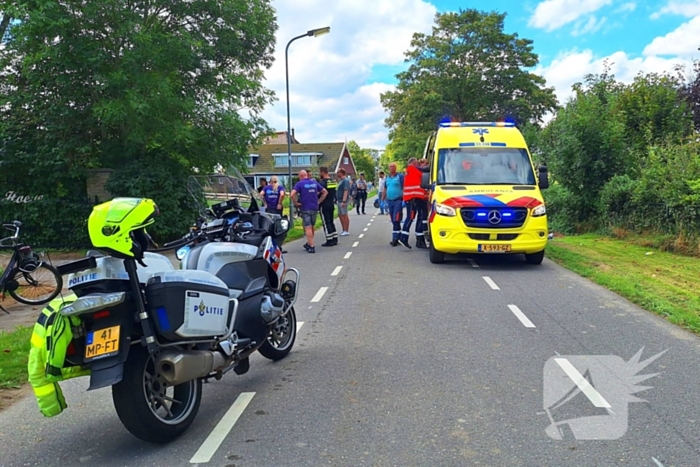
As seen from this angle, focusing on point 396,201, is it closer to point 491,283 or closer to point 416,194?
point 416,194

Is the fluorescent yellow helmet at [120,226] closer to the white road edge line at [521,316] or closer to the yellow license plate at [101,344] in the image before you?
the yellow license plate at [101,344]

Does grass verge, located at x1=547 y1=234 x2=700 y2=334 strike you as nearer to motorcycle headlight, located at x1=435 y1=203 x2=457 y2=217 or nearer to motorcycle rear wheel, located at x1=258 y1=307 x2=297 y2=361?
→ motorcycle headlight, located at x1=435 y1=203 x2=457 y2=217

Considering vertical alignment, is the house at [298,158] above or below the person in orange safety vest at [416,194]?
above

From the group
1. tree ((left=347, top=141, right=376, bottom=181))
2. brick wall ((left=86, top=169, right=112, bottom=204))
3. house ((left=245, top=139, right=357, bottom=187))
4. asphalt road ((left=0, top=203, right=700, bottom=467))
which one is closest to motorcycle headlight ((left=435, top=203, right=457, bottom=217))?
asphalt road ((left=0, top=203, right=700, bottom=467))

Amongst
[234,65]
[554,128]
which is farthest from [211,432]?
[554,128]

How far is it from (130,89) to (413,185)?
686cm

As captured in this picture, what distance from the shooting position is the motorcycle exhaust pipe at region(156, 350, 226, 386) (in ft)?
12.3

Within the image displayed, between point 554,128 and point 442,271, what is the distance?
11.1 meters

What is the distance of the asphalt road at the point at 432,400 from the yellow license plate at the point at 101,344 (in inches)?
29.1

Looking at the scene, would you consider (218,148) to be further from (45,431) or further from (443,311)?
(45,431)

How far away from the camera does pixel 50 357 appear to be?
3479mm

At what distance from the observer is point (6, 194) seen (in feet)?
53.5

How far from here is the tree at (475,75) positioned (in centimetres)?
4709

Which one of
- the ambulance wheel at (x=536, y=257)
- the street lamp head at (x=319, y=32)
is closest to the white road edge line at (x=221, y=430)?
the ambulance wheel at (x=536, y=257)
